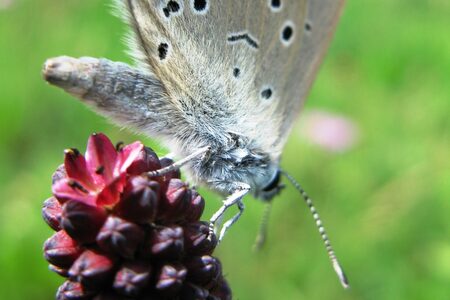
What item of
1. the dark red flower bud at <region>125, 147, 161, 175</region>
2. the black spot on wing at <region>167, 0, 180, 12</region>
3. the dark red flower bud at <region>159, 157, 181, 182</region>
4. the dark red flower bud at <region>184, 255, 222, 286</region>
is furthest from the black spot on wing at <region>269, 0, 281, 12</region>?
the dark red flower bud at <region>184, 255, 222, 286</region>

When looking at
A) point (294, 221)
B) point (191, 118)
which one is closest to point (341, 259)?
point (294, 221)

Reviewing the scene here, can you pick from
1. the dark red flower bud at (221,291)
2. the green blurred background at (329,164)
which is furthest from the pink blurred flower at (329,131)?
the dark red flower bud at (221,291)

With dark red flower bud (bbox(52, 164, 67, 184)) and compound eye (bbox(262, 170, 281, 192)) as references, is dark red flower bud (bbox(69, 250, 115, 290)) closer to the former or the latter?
dark red flower bud (bbox(52, 164, 67, 184))

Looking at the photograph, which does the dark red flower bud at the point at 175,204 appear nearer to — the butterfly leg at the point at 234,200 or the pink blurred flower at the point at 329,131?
the butterfly leg at the point at 234,200

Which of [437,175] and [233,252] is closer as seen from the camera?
[233,252]

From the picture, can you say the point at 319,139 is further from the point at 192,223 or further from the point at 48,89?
the point at 192,223

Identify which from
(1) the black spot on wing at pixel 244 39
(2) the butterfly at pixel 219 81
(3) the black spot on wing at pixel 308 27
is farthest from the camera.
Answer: (3) the black spot on wing at pixel 308 27

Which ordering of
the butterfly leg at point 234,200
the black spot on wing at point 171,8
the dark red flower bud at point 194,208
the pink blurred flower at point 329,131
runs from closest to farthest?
the dark red flower bud at point 194,208 < the butterfly leg at point 234,200 < the black spot on wing at point 171,8 < the pink blurred flower at point 329,131
